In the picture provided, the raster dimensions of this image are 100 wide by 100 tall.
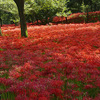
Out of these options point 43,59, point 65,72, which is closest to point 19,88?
point 65,72

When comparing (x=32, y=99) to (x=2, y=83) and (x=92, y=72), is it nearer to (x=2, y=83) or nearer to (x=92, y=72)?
(x=2, y=83)

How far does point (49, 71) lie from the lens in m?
4.73

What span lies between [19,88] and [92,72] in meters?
2.90

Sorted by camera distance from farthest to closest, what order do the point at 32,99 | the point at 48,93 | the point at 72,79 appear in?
1. the point at 72,79
2. the point at 48,93
3. the point at 32,99

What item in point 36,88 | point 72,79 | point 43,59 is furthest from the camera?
point 43,59

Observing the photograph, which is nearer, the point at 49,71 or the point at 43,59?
the point at 49,71

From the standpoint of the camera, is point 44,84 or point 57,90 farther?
point 44,84

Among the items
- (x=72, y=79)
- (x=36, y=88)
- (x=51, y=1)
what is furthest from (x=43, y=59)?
(x=51, y=1)

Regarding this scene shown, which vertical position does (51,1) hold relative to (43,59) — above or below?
above

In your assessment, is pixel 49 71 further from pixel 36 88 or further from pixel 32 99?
pixel 32 99

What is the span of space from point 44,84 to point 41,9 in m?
31.7

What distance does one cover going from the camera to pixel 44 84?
350 centimetres

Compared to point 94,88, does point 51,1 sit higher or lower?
higher

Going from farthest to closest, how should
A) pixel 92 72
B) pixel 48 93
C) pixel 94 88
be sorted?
1. pixel 92 72
2. pixel 94 88
3. pixel 48 93
